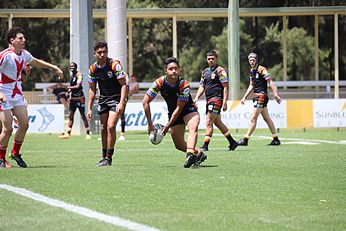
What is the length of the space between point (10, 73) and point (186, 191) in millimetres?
4465

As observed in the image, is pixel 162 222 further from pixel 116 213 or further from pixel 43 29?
pixel 43 29

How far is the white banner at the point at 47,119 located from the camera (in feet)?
94.6

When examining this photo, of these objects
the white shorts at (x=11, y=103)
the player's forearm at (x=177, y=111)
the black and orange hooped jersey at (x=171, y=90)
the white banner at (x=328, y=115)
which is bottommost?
the white banner at (x=328, y=115)

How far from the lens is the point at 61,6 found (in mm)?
51188

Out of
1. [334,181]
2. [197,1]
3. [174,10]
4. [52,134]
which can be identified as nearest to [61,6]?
[197,1]

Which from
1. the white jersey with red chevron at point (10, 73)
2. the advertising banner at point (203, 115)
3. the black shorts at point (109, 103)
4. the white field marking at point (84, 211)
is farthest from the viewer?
the advertising banner at point (203, 115)

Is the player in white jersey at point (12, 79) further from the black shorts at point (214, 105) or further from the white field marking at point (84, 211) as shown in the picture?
the black shorts at point (214, 105)

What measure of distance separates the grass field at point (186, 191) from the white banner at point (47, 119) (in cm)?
1118

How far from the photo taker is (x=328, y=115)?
30172 mm

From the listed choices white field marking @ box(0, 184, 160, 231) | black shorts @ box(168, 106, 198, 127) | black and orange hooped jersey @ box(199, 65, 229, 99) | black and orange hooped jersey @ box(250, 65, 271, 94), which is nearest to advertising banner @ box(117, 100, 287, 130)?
black and orange hooped jersey @ box(250, 65, 271, 94)

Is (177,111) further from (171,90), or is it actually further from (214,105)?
(214,105)

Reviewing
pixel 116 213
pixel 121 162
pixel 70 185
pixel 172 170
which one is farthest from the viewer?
pixel 121 162

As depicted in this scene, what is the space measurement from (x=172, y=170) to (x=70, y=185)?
2.76m

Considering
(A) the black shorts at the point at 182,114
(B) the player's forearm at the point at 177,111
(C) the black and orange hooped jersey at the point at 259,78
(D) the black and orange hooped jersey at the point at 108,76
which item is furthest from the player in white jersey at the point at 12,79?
(C) the black and orange hooped jersey at the point at 259,78
